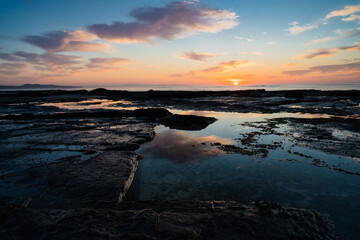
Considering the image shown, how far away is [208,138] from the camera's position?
1572cm

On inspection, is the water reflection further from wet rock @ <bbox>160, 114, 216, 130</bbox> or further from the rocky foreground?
wet rock @ <bbox>160, 114, 216, 130</bbox>

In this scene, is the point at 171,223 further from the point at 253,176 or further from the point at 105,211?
the point at 253,176

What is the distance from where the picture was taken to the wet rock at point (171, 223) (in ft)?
15.3

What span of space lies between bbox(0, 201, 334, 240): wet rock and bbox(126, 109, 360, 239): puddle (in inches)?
44.5

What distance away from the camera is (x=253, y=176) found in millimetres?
8805

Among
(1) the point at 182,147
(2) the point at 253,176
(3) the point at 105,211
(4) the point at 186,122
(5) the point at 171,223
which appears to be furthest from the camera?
(4) the point at 186,122

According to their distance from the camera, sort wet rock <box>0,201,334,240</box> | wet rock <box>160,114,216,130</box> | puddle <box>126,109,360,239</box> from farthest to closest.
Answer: wet rock <box>160,114,216,130</box>
puddle <box>126,109,360,239</box>
wet rock <box>0,201,334,240</box>

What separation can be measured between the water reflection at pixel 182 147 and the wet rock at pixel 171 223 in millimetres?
5091

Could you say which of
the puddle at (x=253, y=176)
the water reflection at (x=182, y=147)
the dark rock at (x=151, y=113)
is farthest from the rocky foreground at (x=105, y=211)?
the dark rock at (x=151, y=113)

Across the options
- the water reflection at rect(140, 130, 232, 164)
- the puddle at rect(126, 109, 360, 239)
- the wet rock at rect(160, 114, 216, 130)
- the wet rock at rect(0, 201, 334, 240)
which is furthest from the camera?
the wet rock at rect(160, 114, 216, 130)

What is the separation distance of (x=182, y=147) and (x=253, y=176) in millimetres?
5771

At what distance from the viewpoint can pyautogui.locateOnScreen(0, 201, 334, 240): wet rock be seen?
15.3 ft

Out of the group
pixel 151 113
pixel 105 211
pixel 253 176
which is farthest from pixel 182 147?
pixel 151 113

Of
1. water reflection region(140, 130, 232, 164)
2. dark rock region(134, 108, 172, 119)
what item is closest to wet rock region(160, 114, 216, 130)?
water reflection region(140, 130, 232, 164)
